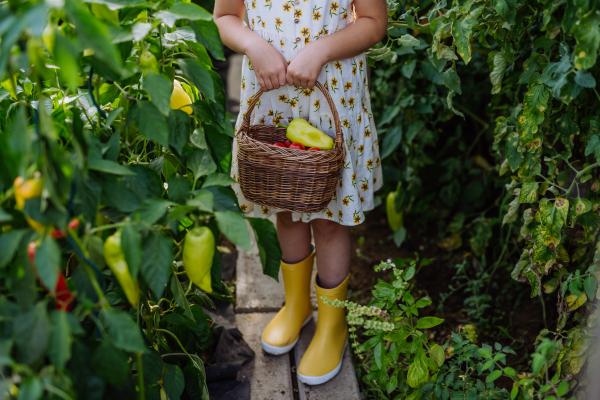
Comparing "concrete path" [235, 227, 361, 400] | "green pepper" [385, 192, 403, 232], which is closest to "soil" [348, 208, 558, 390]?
"green pepper" [385, 192, 403, 232]

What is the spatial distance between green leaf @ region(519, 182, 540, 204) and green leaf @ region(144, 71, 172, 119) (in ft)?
2.69

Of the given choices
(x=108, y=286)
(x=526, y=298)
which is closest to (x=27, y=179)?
(x=108, y=286)

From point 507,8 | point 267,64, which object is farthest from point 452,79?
point 267,64

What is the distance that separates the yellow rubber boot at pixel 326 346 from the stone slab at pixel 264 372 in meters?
0.06

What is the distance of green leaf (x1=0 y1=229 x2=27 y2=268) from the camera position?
65cm

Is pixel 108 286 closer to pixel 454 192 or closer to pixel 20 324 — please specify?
pixel 20 324

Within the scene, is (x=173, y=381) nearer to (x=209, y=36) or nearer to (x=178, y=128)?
(x=178, y=128)

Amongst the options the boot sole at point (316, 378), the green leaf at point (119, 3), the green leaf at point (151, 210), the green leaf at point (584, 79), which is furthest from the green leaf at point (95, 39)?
the boot sole at point (316, 378)

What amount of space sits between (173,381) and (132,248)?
47 cm

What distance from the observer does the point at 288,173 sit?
1.06m

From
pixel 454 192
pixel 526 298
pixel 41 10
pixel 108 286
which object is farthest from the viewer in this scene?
pixel 454 192

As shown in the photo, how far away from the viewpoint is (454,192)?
1.98 m

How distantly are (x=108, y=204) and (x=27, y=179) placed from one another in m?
0.13

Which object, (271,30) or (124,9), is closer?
(124,9)
